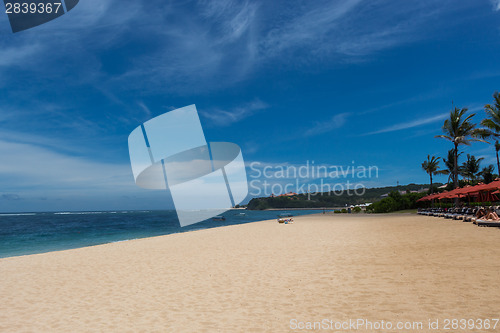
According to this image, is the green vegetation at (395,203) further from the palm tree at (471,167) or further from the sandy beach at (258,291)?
the sandy beach at (258,291)

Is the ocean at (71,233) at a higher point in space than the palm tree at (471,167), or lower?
lower

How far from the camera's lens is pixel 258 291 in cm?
660

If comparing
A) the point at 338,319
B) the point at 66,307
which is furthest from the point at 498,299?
the point at 66,307

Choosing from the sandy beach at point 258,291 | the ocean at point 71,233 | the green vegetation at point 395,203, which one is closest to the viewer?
the sandy beach at point 258,291

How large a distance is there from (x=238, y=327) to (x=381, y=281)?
3882 mm

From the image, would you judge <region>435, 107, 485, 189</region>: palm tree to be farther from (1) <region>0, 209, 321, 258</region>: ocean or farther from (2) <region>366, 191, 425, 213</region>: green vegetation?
(1) <region>0, 209, 321, 258</region>: ocean

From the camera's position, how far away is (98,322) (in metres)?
5.22

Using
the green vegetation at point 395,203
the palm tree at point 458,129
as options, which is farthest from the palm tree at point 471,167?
the palm tree at point 458,129

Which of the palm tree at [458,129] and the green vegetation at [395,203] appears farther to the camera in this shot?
the green vegetation at [395,203]

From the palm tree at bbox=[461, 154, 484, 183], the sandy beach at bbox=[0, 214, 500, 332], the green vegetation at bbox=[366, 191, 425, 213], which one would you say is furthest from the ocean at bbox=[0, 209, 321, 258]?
the palm tree at bbox=[461, 154, 484, 183]

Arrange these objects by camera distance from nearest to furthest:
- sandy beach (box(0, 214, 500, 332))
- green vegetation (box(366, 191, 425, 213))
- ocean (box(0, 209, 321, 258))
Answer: sandy beach (box(0, 214, 500, 332)) → ocean (box(0, 209, 321, 258)) → green vegetation (box(366, 191, 425, 213))

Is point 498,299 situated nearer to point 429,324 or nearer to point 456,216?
point 429,324

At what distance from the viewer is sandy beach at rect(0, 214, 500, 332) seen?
16.3ft

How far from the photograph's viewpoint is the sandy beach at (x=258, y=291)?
16.3 feet
